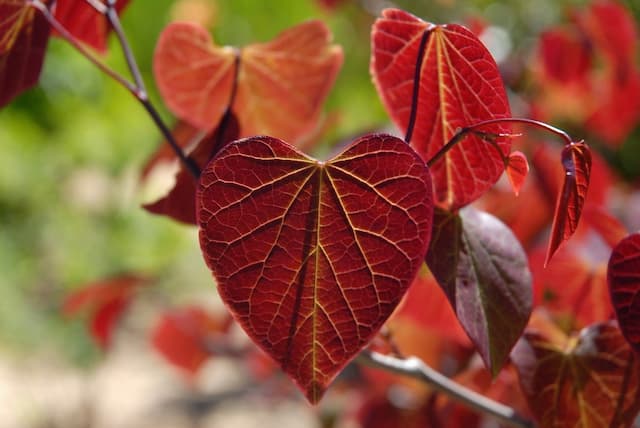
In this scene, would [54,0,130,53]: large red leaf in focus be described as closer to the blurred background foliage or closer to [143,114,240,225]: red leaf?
[143,114,240,225]: red leaf

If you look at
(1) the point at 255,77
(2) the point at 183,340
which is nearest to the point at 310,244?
(1) the point at 255,77

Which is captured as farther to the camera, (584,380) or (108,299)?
(108,299)

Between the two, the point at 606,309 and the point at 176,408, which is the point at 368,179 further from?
the point at 176,408

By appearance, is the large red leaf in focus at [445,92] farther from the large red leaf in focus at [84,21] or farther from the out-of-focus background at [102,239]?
the out-of-focus background at [102,239]

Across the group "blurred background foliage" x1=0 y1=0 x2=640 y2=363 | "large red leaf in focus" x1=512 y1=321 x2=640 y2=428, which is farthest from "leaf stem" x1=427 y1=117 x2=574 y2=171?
"blurred background foliage" x1=0 y1=0 x2=640 y2=363

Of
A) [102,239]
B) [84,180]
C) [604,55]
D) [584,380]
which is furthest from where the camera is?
[84,180]

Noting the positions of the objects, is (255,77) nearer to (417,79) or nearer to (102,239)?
(417,79)

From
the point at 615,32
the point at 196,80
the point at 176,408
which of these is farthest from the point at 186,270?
the point at 196,80

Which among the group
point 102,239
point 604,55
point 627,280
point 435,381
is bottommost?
point 102,239
